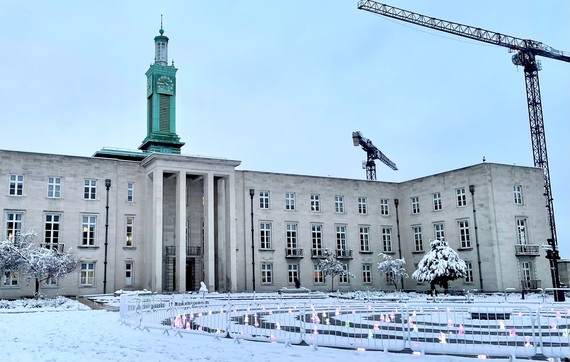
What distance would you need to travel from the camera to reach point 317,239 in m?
46.1

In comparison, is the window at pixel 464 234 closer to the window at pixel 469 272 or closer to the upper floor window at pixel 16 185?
the window at pixel 469 272

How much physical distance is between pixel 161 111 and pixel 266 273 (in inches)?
785

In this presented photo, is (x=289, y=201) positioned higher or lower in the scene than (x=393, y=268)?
higher

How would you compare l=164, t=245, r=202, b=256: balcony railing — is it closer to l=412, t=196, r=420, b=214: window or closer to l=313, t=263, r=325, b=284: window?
l=313, t=263, r=325, b=284: window

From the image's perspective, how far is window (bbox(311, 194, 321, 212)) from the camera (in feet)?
153

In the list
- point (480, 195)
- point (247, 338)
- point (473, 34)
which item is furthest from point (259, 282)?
point (473, 34)

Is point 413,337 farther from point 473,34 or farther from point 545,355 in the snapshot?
point 473,34

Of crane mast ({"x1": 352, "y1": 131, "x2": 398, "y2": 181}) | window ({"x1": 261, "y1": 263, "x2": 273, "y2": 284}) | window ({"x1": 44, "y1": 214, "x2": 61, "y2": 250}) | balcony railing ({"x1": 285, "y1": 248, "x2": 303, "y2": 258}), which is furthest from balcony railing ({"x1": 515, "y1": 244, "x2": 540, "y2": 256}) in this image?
crane mast ({"x1": 352, "y1": 131, "x2": 398, "y2": 181})

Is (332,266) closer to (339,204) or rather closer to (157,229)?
(339,204)

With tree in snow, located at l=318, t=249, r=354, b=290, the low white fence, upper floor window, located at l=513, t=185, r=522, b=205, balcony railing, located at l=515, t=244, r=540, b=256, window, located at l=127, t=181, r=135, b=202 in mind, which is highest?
window, located at l=127, t=181, r=135, b=202

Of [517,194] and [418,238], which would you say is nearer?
[517,194]

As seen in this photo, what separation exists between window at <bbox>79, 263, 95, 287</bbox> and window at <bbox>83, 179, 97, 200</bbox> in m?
4.59

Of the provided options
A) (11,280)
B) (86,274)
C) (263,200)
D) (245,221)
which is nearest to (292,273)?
(245,221)

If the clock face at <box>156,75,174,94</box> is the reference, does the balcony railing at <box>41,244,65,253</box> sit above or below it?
below
